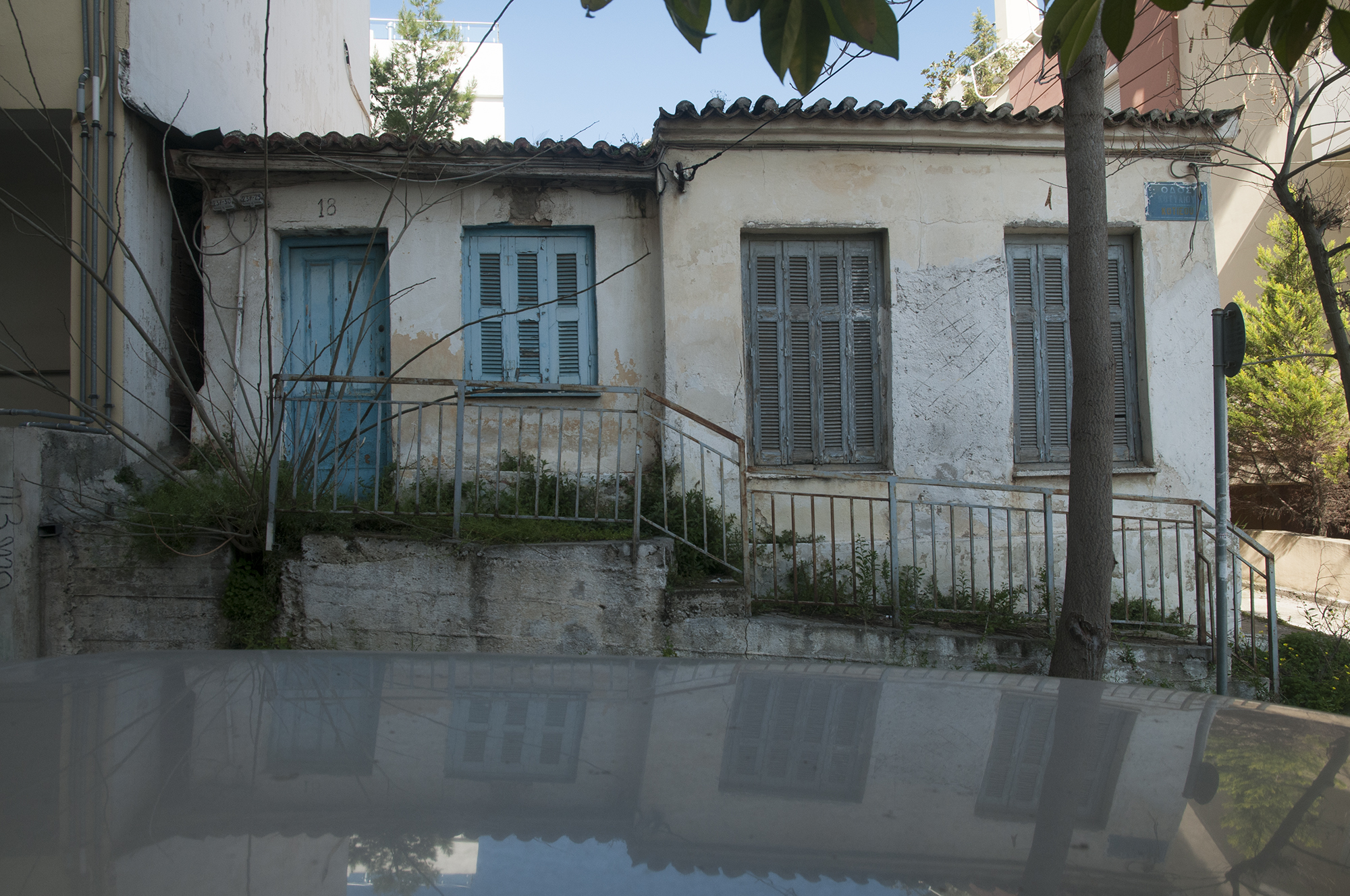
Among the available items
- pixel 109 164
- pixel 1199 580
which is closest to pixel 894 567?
pixel 1199 580

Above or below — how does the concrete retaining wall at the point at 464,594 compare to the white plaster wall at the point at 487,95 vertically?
below

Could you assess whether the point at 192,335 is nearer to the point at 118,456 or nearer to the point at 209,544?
the point at 118,456

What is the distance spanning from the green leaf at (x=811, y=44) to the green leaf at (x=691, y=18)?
18cm

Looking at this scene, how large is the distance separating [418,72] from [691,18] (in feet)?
67.3

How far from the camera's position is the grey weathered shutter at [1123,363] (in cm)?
707

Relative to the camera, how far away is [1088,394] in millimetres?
4141

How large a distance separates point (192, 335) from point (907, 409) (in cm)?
595

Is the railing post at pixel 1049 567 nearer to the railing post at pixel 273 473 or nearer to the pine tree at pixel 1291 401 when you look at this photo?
the railing post at pixel 273 473

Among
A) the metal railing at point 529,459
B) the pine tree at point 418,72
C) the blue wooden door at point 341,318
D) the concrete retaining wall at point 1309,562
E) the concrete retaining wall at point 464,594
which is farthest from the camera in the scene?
the pine tree at point 418,72

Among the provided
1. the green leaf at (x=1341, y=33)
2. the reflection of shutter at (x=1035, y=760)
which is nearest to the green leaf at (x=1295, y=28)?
the green leaf at (x=1341, y=33)

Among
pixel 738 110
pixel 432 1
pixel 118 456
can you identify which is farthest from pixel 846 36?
pixel 432 1

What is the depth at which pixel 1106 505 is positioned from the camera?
4.12 metres

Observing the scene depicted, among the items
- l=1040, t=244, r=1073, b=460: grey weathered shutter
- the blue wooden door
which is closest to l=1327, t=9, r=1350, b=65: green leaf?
l=1040, t=244, r=1073, b=460: grey weathered shutter

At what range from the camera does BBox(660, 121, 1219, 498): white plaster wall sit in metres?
6.58
